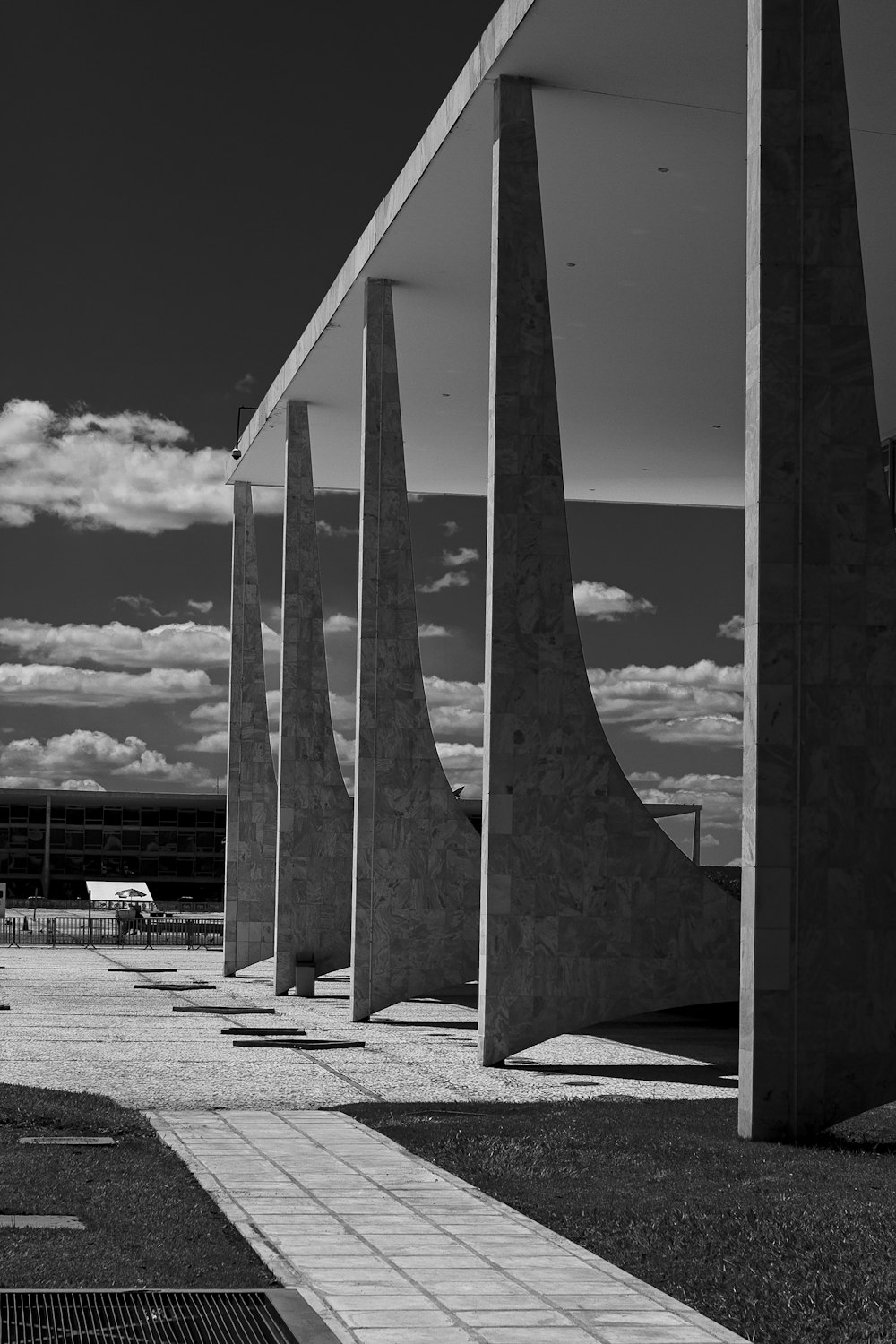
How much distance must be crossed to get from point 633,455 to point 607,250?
1107 cm

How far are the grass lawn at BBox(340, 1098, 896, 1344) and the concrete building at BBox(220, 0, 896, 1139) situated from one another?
1134 mm

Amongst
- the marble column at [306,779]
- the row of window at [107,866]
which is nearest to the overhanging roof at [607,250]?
the marble column at [306,779]

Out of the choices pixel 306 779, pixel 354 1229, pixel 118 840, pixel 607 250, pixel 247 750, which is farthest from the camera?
pixel 118 840

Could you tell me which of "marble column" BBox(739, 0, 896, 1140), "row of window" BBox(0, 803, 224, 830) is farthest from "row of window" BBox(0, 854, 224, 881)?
"marble column" BBox(739, 0, 896, 1140)

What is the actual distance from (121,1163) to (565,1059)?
Answer: 31.7 ft

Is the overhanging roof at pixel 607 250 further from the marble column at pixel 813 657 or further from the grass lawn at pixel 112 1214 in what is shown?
the grass lawn at pixel 112 1214

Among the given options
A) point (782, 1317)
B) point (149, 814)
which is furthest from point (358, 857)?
point (149, 814)

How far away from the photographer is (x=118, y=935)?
48.6 meters

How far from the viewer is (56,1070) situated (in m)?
15.8

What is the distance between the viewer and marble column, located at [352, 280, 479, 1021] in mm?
23781

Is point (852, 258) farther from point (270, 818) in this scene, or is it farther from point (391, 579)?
point (270, 818)

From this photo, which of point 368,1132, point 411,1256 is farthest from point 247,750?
point 411,1256

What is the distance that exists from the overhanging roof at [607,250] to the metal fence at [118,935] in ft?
60.9

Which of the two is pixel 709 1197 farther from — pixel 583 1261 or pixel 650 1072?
pixel 650 1072
